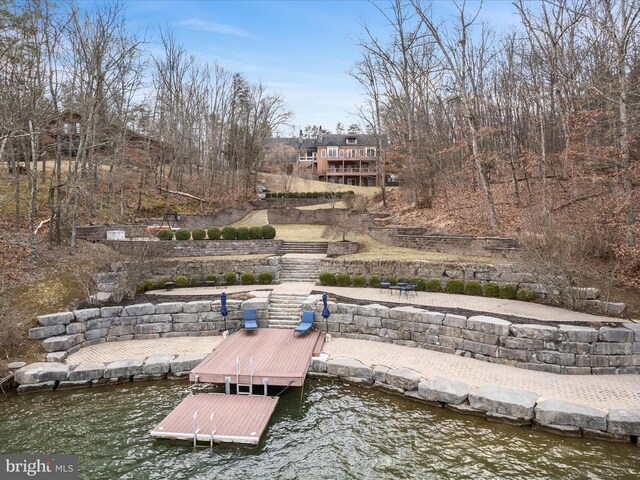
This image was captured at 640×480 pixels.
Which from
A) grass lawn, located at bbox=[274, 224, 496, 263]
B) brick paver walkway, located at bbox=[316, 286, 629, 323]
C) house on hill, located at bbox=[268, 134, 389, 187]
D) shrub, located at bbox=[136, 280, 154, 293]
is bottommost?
brick paver walkway, located at bbox=[316, 286, 629, 323]

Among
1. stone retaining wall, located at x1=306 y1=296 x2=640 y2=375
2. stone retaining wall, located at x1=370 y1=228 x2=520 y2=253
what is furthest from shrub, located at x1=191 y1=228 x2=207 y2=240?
stone retaining wall, located at x1=306 y1=296 x2=640 y2=375

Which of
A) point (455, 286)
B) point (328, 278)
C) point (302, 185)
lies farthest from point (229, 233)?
point (302, 185)

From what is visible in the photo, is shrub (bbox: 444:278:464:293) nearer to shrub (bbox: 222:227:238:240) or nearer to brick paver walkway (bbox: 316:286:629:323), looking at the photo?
brick paver walkway (bbox: 316:286:629:323)

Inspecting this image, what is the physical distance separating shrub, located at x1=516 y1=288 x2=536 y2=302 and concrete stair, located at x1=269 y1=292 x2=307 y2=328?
800cm

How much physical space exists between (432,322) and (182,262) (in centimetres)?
1166

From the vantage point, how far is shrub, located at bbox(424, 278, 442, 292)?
15943mm

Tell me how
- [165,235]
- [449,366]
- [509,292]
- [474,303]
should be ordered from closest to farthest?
1. [449,366]
2. [474,303]
3. [509,292]
4. [165,235]

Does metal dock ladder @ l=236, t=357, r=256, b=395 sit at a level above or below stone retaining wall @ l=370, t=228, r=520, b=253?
below

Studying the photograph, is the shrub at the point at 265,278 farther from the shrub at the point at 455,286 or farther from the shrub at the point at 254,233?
the shrub at the point at 455,286

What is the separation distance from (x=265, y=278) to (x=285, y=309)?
3.26 meters

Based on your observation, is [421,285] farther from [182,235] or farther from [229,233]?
[182,235]

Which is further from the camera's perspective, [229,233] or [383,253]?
[229,233]

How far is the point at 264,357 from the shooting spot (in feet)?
37.4

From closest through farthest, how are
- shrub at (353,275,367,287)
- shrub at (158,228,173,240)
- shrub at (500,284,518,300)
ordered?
shrub at (500,284,518,300)
shrub at (353,275,367,287)
shrub at (158,228,173,240)
